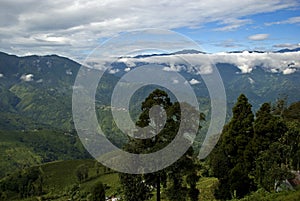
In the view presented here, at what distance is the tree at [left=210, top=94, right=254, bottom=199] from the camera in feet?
98.8

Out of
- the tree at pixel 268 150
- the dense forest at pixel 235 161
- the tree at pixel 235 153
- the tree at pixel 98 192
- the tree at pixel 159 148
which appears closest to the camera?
the tree at pixel 159 148

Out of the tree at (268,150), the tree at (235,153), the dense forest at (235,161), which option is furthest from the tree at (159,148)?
the tree at (235,153)

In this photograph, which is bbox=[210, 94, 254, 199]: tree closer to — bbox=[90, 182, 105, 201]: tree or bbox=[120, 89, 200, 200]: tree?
bbox=[120, 89, 200, 200]: tree

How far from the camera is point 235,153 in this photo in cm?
3209

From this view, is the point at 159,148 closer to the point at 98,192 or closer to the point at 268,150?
the point at 268,150

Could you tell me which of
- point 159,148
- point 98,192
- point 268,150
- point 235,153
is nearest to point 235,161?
point 235,153

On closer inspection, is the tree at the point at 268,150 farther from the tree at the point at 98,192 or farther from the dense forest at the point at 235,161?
the tree at the point at 98,192

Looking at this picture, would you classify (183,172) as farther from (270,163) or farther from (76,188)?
(76,188)

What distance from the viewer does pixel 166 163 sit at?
63.1ft

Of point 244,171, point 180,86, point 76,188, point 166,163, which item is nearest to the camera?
point 180,86

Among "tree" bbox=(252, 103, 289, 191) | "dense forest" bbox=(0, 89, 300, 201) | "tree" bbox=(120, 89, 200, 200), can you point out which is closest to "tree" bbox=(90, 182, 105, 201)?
"dense forest" bbox=(0, 89, 300, 201)

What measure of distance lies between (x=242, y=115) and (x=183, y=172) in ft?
41.6

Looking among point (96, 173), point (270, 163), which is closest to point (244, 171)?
point (270, 163)

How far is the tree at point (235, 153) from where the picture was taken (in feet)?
98.8
